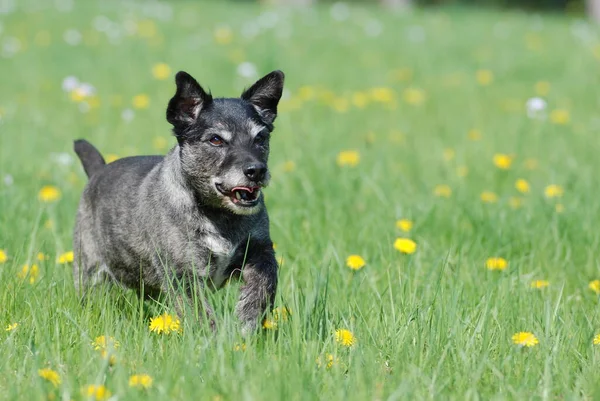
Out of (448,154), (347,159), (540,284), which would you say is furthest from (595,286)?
(448,154)

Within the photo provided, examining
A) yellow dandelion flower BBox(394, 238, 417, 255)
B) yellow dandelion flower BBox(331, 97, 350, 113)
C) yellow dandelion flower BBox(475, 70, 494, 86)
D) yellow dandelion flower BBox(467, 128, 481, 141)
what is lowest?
yellow dandelion flower BBox(475, 70, 494, 86)

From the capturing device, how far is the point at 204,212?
3645mm

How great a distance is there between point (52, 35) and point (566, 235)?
9886 millimetres

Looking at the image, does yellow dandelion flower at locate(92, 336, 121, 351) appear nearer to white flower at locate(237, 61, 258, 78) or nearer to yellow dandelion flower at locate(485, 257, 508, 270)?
yellow dandelion flower at locate(485, 257, 508, 270)

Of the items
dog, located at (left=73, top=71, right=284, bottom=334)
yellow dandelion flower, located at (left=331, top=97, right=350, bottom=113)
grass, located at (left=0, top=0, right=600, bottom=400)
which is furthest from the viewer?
yellow dandelion flower, located at (left=331, top=97, right=350, bottom=113)

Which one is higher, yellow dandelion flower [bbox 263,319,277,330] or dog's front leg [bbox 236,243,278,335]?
dog's front leg [bbox 236,243,278,335]

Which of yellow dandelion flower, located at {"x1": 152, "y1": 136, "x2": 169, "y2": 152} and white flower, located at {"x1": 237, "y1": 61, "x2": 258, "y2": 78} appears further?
white flower, located at {"x1": 237, "y1": 61, "x2": 258, "y2": 78}

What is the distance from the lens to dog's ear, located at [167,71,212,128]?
3.68 meters

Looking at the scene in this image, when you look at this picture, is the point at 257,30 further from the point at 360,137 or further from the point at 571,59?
the point at 360,137

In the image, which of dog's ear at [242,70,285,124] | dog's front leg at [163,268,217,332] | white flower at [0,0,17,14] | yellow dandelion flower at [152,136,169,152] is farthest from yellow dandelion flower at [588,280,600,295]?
white flower at [0,0,17,14]

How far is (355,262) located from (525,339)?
3.85 feet

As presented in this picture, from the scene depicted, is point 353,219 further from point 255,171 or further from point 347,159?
point 255,171

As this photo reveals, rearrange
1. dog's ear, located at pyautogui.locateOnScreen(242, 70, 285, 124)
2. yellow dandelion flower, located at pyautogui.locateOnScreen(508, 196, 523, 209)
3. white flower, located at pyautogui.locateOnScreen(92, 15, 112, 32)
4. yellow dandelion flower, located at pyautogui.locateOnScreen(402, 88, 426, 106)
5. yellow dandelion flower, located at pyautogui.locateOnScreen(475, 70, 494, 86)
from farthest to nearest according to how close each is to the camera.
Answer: white flower, located at pyautogui.locateOnScreen(92, 15, 112, 32), yellow dandelion flower, located at pyautogui.locateOnScreen(475, 70, 494, 86), yellow dandelion flower, located at pyautogui.locateOnScreen(402, 88, 426, 106), yellow dandelion flower, located at pyautogui.locateOnScreen(508, 196, 523, 209), dog's ear, located at pyautogui.locateOnScreen(242, 70, 285, 124)

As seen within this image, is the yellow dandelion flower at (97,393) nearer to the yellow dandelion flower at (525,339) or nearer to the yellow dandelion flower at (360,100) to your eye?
the yellow dandelion flower at (525,339)
